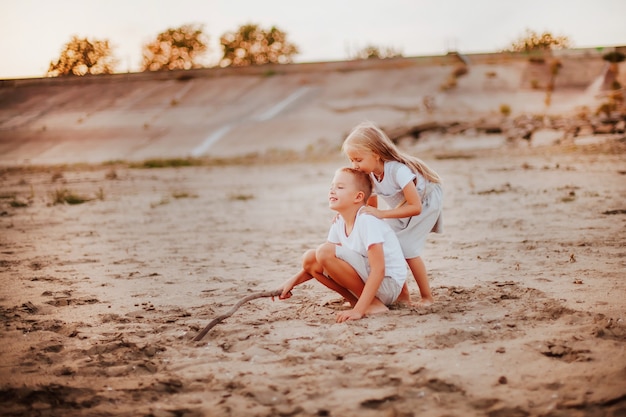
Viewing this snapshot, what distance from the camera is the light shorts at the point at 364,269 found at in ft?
12.5

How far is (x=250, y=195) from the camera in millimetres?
10773

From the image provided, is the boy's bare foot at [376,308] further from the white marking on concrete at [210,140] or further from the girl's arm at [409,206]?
the white marking on concrete at [210,140]

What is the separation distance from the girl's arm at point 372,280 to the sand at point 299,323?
0.36ft

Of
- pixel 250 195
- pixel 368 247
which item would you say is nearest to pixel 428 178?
pixel 368 247

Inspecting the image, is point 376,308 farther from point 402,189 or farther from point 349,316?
point 402,189

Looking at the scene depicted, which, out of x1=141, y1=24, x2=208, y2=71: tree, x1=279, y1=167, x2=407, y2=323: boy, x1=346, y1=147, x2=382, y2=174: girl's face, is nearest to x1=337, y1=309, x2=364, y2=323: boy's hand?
x1=279, y1=167, x2=407, y2=323: boy

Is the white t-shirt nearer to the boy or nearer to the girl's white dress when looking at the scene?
the girl's white dress

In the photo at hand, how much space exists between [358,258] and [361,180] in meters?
0.50

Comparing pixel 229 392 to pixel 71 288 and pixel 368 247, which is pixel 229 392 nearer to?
pixel 368 247

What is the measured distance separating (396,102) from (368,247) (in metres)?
20.9

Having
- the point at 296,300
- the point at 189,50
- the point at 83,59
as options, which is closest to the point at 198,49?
the point at 189,50

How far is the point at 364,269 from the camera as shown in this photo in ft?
12.5

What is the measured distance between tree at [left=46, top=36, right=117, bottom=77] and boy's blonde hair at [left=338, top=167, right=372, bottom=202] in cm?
1726

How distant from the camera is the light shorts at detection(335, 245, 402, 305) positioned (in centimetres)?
381
